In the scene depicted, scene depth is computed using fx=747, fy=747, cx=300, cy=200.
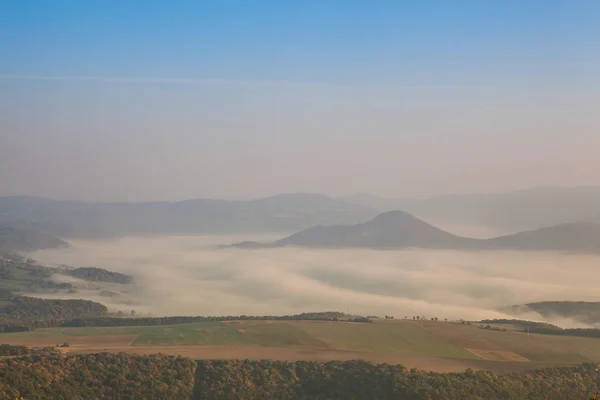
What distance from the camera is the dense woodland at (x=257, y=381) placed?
69.8m

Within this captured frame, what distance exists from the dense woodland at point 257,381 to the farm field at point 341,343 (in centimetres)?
594

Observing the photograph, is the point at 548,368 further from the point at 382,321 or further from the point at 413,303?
the point at 413,303

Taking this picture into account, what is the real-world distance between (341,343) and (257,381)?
26.3 meters

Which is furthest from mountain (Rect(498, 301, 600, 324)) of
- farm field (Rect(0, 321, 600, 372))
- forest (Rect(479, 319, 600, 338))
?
farm field (Rect(0, 321, 600, 372))

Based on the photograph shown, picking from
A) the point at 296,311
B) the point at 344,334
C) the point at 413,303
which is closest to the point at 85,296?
the point at 296,311

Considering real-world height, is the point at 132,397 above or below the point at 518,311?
below

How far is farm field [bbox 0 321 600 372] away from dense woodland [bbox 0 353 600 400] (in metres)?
5.94

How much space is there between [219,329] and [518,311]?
79067 millimetres

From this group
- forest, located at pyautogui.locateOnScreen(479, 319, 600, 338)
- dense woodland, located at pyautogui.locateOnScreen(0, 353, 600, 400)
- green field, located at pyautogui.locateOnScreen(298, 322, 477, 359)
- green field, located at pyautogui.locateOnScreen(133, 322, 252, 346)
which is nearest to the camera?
dense woodland, located at pyautogui.locateOnScreen(0, 353, 600, 400)

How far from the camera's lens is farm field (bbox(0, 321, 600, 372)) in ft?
290

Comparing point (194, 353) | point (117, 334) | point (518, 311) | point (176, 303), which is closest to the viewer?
point (194, 353)

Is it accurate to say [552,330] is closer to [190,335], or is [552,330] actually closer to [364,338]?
[364,338]

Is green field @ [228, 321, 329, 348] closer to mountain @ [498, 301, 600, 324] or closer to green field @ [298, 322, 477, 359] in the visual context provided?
green field @ [298, 322, 477, 359]

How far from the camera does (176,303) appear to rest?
594 ft
